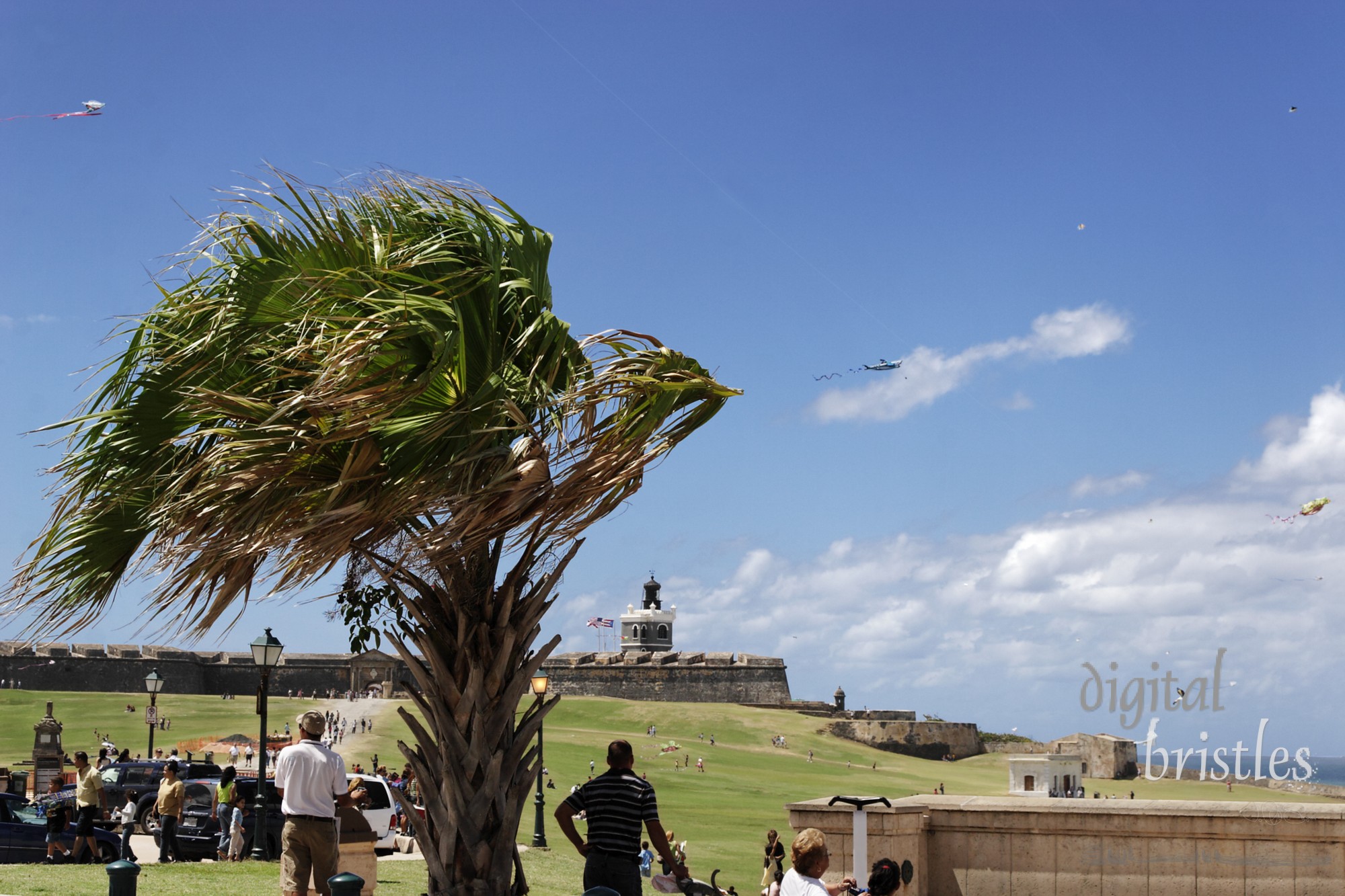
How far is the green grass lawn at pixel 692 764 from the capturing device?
961 inches

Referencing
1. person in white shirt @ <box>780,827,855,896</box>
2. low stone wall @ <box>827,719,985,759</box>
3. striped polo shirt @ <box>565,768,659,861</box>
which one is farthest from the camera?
low stone wall @ <box>827,719,985,759</box>

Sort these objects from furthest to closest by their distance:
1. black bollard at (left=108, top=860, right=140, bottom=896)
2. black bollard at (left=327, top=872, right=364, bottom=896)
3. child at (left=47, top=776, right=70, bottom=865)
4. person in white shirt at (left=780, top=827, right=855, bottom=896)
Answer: child at (left=47, top=776, right=70, bottom=865) → black bollard at (left=108, top=860, right=140, bottom=896) → black bollard at (left=327, top=872, right=364, bottom=896) → person in white shirt at (left=780, top=827, right=855, bottom=896)

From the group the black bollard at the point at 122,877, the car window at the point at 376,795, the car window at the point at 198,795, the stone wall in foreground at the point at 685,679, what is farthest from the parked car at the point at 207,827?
the stone wall in foreground at the point at 685,679

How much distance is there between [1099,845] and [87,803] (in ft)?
36.3

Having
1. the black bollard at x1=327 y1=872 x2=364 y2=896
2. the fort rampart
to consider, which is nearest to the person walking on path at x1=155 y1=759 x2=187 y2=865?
the black bollard at x1=327 y1=872 x2=364 y2=896

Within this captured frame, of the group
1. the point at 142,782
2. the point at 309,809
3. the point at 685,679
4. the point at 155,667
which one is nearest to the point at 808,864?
the point at 309,809

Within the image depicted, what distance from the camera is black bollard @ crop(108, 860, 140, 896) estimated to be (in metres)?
6.29

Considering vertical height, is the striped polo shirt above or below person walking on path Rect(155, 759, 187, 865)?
above

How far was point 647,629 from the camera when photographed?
94688 millimetres

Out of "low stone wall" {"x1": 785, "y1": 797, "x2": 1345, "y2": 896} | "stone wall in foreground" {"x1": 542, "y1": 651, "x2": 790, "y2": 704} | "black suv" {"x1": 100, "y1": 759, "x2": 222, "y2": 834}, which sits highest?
"low stone wall" {"x1": 785, "y1": 797, "x2": 1345, "y2": 896}

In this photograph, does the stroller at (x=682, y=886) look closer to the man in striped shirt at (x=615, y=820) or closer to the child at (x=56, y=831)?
the man in striped shirt at (x=615, y=820)

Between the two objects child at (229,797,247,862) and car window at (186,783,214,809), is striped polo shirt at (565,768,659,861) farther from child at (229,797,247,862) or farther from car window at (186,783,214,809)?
car window at (186,783,214,809)

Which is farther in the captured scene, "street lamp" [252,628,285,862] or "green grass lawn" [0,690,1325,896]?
"green grass lawn" [0,690,1325,896]

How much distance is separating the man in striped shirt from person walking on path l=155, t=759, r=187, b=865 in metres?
10.3
